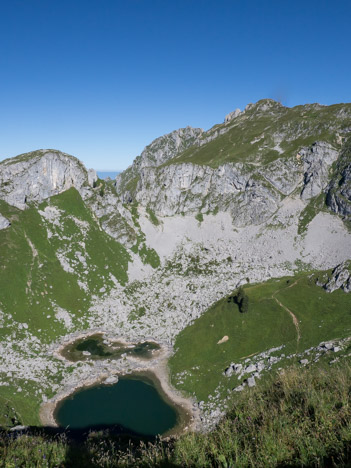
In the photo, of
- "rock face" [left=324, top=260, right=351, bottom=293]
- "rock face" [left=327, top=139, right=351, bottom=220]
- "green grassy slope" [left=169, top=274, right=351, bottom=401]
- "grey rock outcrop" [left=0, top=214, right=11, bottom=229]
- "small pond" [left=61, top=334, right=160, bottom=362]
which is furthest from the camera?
"rock face" [left=327, top=139, right=351, bottom=220]

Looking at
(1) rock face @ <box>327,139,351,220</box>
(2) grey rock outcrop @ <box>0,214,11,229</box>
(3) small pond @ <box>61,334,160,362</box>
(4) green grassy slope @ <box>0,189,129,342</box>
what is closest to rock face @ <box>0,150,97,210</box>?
(4) green grassy slope @ <box>0,189,129,342</box>

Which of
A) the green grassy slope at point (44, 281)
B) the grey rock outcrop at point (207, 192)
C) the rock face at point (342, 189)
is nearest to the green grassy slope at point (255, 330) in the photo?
the green grassy slope at point (44, 281)

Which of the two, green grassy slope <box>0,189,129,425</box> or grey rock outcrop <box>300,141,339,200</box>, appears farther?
grey rock outcrop <box>300,141,339,200</box>

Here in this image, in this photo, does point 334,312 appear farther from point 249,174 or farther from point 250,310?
point 249,174

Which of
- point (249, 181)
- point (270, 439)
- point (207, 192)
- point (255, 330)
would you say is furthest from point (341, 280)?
point (207, 192)

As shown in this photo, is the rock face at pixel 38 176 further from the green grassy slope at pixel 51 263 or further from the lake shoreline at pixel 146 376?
the lake shoreline at pixel 146 376

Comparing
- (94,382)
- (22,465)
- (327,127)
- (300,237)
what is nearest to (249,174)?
(300,237)

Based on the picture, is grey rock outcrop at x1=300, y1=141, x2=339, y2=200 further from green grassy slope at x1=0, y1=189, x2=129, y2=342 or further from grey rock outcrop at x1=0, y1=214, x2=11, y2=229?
grey rock outcrop at x1=0, y1=214, x2=11, y2=229
